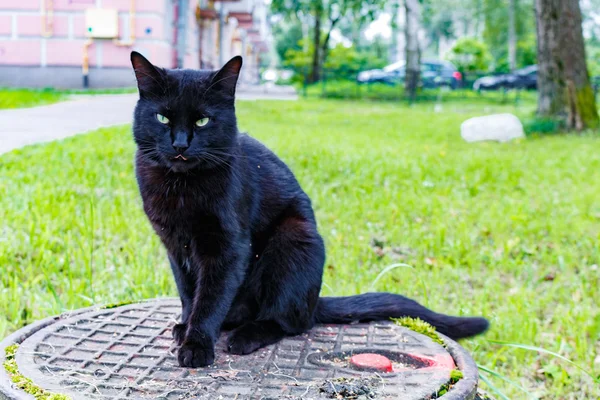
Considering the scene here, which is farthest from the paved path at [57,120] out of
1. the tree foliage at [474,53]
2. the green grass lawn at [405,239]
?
the tree foliage at [474,53]

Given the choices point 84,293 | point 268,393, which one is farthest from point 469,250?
point 268,393

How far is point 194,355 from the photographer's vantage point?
5.55 feet

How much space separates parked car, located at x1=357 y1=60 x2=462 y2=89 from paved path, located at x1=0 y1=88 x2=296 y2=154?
1146 cm

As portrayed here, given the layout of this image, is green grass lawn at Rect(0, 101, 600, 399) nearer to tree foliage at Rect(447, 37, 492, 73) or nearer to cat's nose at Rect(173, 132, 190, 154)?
cat's nose at Rect(173, 132, 190, 154)

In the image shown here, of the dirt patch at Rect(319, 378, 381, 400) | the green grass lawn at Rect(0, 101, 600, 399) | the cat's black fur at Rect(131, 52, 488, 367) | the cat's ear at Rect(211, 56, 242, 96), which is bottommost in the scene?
the green grass lawn at Rect(0, 101, 600, 399)

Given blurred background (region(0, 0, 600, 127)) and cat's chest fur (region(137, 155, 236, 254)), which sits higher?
blurred background (region(0, 0, 600, 127))

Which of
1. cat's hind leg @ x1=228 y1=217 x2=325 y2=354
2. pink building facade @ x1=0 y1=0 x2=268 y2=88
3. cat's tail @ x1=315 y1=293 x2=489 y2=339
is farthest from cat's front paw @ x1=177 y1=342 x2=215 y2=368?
pink building facade @ x1=0 y1=0 x2=268 y2=88

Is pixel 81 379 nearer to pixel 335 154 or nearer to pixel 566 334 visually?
pixel 566 334

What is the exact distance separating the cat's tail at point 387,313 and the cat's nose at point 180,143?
705mm

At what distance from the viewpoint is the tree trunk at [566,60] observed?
972cm

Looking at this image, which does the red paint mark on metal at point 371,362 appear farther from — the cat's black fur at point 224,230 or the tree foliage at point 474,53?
the tree foliage at point 474,53

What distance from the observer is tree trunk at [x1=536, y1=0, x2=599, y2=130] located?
9.72 meters

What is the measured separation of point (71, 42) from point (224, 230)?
1446cm

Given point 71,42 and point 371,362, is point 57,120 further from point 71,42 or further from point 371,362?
point 71,42
